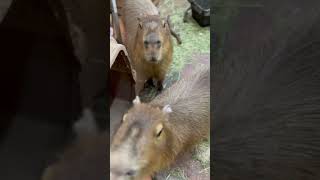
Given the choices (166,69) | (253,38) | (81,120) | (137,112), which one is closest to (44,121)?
(81,120)

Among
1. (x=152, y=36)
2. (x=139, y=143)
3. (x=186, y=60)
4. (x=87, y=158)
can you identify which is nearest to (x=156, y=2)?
(x=186, y=60)

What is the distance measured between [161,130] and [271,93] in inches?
36.0

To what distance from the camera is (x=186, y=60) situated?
2.04 meters

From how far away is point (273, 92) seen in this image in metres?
0.32

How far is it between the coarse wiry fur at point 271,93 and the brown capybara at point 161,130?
439 mm

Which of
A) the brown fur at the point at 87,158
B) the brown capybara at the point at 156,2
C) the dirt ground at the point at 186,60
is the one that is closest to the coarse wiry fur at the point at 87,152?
the brown fur at the point at 87,158

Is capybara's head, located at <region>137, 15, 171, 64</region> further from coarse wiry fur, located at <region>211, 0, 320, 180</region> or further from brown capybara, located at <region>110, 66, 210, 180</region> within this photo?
coarse wiry fur, located at <region>211, 0, 320, 180</region>

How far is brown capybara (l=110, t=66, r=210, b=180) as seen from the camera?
911 mm

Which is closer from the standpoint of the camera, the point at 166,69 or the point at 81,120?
the point at 81,120

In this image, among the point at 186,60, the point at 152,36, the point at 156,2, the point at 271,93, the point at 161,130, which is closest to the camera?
the point at 271,93

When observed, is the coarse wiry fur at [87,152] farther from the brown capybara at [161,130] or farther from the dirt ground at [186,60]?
the dirt ground at [186,60]

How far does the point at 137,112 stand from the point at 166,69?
34.0 inches

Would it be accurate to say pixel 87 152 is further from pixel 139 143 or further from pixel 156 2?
pixel 156 2

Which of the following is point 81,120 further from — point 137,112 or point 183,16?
point 183,16
